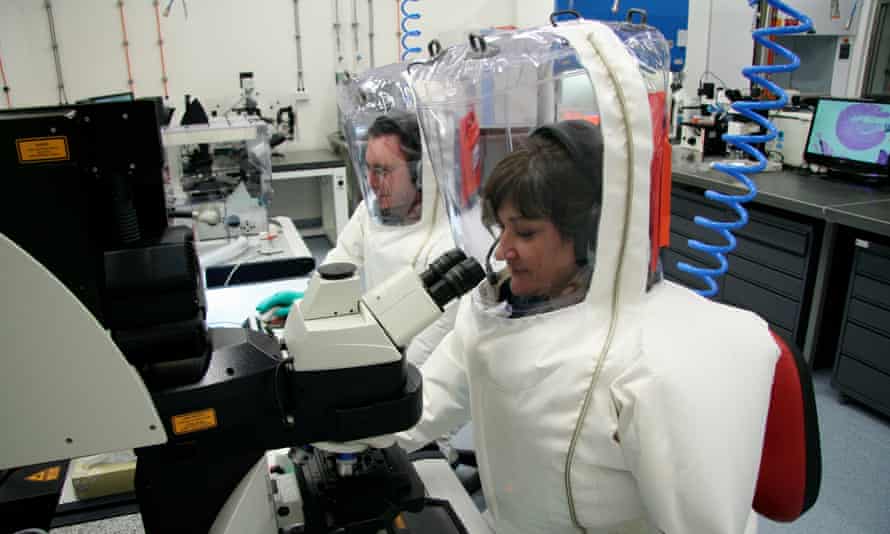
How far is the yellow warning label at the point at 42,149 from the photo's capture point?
67 cm

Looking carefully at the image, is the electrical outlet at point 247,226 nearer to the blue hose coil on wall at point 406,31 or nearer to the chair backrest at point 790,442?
the chair backrest at point 790,442

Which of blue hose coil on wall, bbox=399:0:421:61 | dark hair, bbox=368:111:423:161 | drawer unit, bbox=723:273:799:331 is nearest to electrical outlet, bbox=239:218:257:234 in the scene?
dark hair, bbox=368:111:423:161

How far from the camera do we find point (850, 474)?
238 centimetres

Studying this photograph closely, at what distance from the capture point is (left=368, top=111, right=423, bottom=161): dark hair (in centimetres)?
175

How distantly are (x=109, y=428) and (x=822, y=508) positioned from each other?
2326mm

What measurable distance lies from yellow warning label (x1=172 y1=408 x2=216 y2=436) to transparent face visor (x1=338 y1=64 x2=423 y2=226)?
111 cm

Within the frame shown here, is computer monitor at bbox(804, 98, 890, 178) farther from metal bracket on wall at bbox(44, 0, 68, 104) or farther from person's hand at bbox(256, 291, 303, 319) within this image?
metal bracket on wall at bbox(44, 0, 68, 104)

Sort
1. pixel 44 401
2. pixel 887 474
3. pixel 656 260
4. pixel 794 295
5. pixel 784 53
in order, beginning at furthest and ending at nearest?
pixel 794 295
pixel 887 474
pixel 784 53
pixel 656 260
pixel 44 401

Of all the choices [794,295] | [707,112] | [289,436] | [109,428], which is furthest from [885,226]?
[109,428]

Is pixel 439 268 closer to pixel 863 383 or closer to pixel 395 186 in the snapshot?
pixel 395 186

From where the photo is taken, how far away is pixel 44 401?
0.65m

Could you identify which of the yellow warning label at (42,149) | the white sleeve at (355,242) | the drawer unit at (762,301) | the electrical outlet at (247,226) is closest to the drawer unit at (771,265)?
the drawer unit at (762,301)

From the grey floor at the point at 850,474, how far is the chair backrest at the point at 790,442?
113 cm

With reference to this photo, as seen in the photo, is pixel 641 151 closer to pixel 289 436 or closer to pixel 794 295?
pixel 289 436
